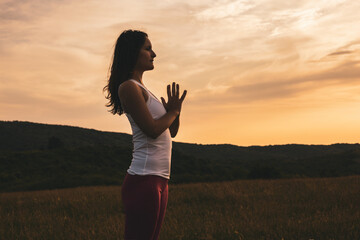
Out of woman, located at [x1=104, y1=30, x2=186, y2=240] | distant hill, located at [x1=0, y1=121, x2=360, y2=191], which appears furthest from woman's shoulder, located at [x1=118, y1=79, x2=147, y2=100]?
distant hill, located at [x1=0, y1=121, x2=360, y2=191]

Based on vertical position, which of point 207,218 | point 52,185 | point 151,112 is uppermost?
point 151,112

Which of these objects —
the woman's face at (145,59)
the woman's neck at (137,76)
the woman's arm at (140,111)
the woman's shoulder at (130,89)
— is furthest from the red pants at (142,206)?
the woman's face at (145,59)

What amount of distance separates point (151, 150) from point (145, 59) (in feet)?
2.34

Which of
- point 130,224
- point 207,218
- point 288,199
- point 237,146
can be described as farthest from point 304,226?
point 237,146

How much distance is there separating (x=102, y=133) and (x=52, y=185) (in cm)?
7369

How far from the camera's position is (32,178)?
155ft

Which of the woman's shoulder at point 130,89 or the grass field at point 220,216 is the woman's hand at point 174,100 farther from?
the grass field at point 220,216

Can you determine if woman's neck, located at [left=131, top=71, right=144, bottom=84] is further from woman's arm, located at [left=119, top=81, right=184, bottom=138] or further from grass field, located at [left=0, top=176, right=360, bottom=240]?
grass field, located at [left=0, top=176, right=360, bottom=240]

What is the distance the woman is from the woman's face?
0.04 ft

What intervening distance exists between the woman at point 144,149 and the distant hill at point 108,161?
23.1m

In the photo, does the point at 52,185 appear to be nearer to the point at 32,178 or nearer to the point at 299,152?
the point at 32,178

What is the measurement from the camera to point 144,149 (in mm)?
2416

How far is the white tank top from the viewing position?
238 centimetres

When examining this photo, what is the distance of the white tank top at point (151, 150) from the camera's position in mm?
2375
